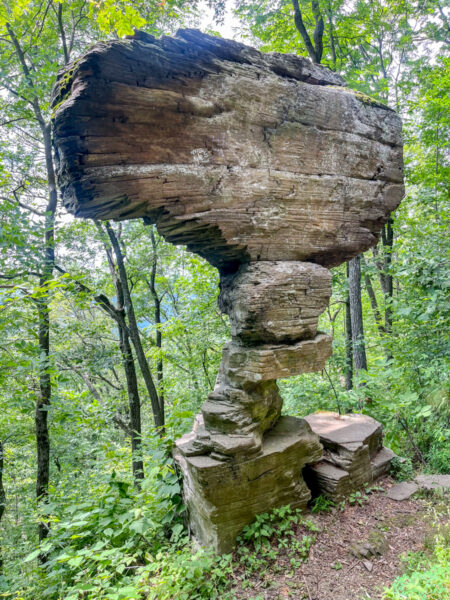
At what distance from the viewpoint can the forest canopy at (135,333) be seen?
399 centimetres

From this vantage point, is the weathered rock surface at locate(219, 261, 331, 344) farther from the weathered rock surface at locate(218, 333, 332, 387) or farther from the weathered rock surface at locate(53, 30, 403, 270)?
the weathered rock surface at locate(53, 30, 403, 270)

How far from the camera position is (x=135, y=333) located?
944cm

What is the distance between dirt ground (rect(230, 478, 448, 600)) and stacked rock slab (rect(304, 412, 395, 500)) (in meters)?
0.29

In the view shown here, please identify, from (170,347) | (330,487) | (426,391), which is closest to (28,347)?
(330,487)

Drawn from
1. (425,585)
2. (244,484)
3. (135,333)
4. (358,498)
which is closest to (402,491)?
(358,498)

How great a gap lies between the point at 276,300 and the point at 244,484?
229 centimetres

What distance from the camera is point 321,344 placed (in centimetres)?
422

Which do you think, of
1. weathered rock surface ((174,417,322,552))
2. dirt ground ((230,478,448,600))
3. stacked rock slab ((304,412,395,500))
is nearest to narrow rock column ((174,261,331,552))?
weathered rock surface ((174,417,322,552))

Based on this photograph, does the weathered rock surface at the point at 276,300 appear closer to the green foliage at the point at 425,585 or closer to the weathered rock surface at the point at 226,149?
the weathered rock surface at the point at 226,149

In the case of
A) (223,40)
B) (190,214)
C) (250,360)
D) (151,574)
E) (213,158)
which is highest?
(223,40)

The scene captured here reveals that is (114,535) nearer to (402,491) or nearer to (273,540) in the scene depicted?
(273,540)

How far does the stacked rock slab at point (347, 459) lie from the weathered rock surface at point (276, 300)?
192 cm

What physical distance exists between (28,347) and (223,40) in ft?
16.1

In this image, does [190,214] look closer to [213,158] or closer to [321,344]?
[213,158]
